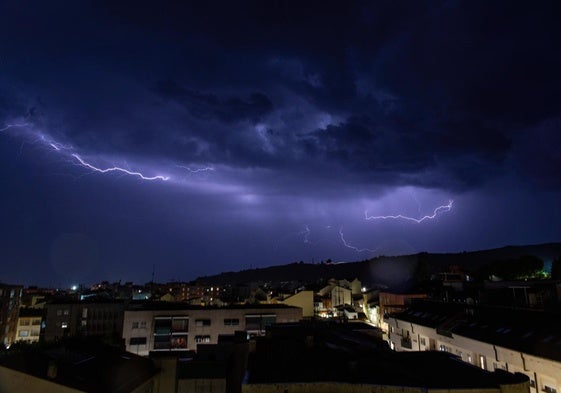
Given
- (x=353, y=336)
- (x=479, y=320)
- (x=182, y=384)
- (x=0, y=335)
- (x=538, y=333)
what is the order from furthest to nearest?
(x=0, y=335)
(x=479, y=320)
(x=353, y=336)
(x=538, y=333)
(x=182, y=384)

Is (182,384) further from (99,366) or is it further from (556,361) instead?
(556,361)

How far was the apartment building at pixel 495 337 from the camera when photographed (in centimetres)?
1967

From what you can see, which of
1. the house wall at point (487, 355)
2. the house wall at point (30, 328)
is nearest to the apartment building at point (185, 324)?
the house wall at point (487, 355)

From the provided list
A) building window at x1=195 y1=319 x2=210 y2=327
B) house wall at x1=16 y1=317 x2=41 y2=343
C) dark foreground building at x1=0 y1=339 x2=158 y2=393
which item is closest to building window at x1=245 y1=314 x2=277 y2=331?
building window at x1=195 y1=319 x2=210 y2=327

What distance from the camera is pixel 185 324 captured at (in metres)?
46.8

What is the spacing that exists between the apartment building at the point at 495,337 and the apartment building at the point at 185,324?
58.0 feet

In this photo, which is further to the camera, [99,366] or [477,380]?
[99,366]

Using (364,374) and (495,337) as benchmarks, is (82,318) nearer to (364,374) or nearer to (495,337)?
(495,337)

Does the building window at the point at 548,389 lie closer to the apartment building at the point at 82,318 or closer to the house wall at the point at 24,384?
the house wall at the point at 24,384

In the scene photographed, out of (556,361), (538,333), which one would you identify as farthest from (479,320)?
(556,361)

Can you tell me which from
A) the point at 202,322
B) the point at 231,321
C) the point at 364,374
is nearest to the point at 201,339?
the point at 202,322

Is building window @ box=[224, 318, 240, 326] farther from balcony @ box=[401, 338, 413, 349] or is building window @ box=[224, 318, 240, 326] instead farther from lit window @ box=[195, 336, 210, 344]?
balcony @ box=[401, 338, 413, 349]

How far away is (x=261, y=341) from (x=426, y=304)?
1040 inches

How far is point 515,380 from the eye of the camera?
1291cm
